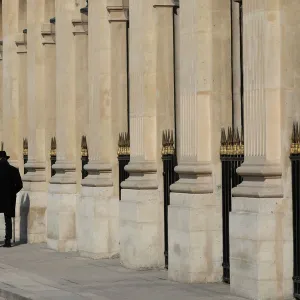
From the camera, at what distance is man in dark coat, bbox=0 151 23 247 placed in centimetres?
2714

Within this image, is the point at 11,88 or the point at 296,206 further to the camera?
the point at 11,88

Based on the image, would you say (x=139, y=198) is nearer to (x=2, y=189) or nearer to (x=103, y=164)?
(x=103, y=164)

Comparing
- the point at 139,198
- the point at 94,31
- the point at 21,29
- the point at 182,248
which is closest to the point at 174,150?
the point at 139,198

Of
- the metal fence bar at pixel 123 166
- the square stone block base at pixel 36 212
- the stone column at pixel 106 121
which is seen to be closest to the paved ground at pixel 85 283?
the stone column at pixel 106 121

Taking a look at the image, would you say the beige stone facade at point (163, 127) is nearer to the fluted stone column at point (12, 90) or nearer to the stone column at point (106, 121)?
the stone column at point (106, 121)

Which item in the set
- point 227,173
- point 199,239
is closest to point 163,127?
point 227,173

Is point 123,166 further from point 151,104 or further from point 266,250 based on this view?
point 266,250

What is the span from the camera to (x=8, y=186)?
27219 mm

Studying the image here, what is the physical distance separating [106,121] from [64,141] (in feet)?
8.52

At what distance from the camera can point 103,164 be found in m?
24.1

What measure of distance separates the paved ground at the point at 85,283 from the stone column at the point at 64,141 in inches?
54.2

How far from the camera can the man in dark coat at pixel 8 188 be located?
2714 centimetres

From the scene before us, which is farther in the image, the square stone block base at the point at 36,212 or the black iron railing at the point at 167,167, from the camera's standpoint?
the square stone block base at the point at 36,212

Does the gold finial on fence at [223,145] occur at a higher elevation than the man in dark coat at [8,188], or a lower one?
higher
